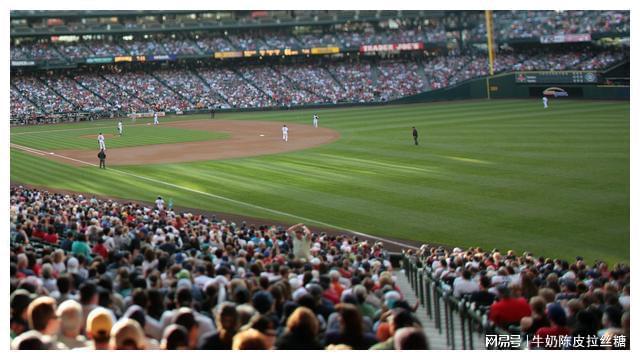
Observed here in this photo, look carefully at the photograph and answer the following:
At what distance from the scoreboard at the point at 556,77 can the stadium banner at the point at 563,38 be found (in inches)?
213

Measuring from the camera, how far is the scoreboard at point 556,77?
66.2m

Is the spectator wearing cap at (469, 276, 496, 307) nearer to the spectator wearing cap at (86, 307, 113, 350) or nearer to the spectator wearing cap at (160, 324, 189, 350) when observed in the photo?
the spectator wearing cap at (160, 324, 189, 350)

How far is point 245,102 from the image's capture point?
270 ft

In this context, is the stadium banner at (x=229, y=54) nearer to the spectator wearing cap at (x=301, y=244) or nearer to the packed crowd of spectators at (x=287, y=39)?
the packed crowd of spectators at (x=287, y=39)

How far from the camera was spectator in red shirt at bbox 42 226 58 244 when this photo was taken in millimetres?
16141

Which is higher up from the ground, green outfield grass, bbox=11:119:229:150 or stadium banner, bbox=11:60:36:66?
stadium banner, bbox=11:60:36:66

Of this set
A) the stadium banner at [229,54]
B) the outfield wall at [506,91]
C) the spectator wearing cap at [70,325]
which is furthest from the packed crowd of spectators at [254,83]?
the spectator wearing cap at [70,325]

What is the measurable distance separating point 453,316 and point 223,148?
119 ft

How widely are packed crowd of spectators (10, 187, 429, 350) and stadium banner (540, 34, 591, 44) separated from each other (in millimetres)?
60114

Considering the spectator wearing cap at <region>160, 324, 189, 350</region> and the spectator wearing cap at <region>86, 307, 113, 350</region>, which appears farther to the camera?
the spectator wearing cap at <region>86, 307, 113, 350</region>

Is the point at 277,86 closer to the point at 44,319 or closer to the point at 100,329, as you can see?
the point at 44,319

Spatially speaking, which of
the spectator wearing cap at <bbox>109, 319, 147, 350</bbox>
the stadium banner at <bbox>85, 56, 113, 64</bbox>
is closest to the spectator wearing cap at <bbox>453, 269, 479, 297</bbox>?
the spectator wearing cap at <bbox>109, 319, 147, 350</bbox>

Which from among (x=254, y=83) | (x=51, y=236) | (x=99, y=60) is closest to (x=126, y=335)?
(x=51, y=236)

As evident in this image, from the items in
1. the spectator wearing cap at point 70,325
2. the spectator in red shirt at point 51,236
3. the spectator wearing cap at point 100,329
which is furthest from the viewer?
the spectator in red shirt at point 51,236
